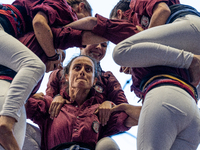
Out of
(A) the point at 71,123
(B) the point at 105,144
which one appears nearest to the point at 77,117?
(A) the point at 71,123

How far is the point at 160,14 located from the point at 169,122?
0.53 m

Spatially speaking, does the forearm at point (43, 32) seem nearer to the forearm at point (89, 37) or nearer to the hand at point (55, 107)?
the forearm at point (89, 37)

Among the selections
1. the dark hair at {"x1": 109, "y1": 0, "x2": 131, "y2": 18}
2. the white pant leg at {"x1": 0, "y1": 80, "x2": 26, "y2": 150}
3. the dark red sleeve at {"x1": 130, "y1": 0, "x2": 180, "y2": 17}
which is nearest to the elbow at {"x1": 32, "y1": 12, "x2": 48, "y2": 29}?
the white pant leg at {"x1": 0, "y1": 80, "x2": 26, "y2": 150}

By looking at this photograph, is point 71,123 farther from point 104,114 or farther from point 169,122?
point 169,122

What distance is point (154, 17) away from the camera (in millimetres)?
1362

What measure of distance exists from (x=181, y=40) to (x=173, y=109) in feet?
1.09

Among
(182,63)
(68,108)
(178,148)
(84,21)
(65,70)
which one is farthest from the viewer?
(65,70)

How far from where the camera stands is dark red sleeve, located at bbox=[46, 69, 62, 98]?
2.04m

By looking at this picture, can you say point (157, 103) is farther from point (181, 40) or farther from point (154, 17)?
point (154, 17)

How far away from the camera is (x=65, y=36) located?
1.48 m

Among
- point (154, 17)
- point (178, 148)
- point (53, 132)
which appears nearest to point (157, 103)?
point (178, 148)

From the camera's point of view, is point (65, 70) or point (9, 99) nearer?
point (9, 99)

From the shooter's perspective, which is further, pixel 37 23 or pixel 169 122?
pixel 37 23

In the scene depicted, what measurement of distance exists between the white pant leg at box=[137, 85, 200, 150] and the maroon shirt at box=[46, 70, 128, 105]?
2.37ft
